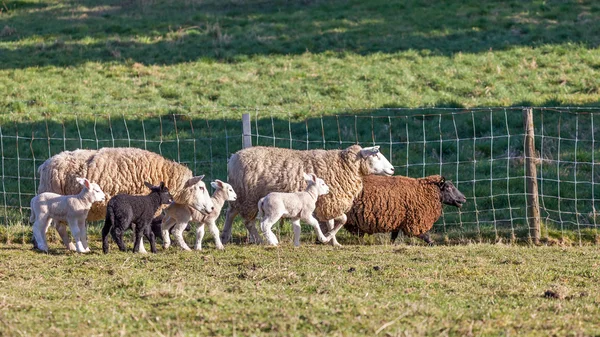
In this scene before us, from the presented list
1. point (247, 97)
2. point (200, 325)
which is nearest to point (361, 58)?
point (247, 97)

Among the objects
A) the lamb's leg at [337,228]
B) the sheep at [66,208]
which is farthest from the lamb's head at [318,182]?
the sheep at [66,208]

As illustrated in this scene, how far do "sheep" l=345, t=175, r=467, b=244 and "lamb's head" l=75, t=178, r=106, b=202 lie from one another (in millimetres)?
3693

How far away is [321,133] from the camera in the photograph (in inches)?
734

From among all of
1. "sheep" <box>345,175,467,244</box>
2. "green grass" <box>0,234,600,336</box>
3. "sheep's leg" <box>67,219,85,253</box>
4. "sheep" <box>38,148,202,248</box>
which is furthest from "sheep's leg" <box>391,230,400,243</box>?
"sheep's leg" <box>67,219,85,253</box>

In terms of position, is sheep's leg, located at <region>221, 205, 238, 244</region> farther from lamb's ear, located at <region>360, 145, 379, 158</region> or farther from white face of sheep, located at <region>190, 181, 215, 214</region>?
lamb's ear, located at <region>360, 145, 379, 158</region>

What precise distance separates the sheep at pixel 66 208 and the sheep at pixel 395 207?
3.83 m

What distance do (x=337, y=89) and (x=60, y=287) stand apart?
1343cm

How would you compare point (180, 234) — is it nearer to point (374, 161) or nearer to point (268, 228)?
point (268, 228)

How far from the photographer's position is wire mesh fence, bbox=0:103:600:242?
45.0 feet

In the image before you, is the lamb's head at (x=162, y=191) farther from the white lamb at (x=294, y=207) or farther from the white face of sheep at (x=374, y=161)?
the white face of sheep at (x=374, y=161)

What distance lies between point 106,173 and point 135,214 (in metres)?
1.08

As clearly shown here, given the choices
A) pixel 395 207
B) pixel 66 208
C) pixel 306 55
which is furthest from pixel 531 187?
pixel 306 55

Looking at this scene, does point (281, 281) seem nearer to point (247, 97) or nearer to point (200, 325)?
point (200, 325)

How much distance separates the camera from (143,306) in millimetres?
7707
